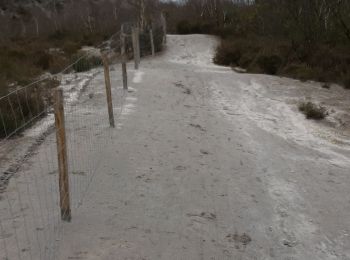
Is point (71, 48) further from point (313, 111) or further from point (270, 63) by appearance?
point (313, 111)

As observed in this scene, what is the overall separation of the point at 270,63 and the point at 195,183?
10.6m

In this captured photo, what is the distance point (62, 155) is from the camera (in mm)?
4355

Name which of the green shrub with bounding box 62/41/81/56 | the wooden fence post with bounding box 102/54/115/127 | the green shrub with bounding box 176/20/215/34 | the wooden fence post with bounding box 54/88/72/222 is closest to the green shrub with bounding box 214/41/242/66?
the green shrub with bounding box 62/41/81/56

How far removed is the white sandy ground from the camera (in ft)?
14.5

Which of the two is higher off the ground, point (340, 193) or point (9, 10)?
point (9, 10)

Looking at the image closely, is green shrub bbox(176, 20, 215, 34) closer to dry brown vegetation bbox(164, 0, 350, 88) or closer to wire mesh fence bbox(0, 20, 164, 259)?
dry brown vegetation bbox(164, 0, 350, 88)

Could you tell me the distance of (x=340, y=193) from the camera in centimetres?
599

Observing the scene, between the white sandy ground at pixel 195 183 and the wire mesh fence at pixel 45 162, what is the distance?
26 mm

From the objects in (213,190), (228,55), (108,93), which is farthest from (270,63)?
(213,190)

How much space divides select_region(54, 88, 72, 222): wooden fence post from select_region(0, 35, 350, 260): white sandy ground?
14 centimetres

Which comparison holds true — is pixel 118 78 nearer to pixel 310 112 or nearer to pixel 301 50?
pixel 310 112

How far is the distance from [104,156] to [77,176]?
0.81m

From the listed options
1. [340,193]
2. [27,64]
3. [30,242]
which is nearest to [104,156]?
[30,242]

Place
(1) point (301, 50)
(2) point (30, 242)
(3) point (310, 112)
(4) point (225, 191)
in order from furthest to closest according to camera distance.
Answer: (1) point (301, 50)
(3) point (310, 112)
(4) point (225, 191)
(2) point (30, 242)
